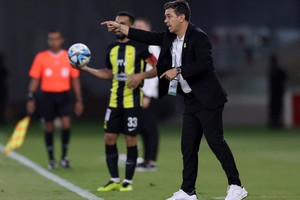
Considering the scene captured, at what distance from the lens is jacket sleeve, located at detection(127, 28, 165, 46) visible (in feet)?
34.3

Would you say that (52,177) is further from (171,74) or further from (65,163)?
(171,74)

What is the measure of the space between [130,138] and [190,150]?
5.74 feet

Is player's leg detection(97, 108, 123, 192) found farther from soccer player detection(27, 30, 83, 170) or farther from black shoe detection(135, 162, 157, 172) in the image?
soccer player detection(27, 30, 83, 170)

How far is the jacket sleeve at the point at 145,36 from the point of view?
10.5 metres

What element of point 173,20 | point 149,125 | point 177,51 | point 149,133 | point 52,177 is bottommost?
point 52,177

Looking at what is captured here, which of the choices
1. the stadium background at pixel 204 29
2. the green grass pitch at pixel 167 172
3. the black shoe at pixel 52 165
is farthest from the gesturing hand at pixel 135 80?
the stadium background at pixel 204 29

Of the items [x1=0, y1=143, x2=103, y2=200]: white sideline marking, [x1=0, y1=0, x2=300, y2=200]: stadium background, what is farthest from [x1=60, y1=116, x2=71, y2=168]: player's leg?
[x1=0, y1=0, x2=300, y2=200]: stadium background

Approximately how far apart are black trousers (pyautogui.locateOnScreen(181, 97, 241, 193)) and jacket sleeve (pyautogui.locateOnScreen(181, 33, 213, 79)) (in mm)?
416

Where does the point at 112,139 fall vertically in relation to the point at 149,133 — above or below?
above

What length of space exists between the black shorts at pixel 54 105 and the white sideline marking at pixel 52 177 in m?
0.84

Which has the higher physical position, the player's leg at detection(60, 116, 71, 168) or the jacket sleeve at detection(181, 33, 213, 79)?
the jacket sleeve at detection(181, 33, 213, 79)

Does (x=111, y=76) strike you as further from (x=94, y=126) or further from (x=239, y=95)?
(x=239, y=95)

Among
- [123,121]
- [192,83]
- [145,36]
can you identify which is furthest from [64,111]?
[192,83]

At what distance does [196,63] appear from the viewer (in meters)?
10.1
